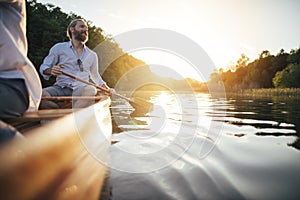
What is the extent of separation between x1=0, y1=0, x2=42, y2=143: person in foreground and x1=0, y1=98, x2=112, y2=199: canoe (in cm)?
12

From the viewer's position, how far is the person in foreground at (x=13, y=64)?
139 centimetres

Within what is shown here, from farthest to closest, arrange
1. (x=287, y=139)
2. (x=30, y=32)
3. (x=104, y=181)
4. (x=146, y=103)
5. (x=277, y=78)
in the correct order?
(x=277, y=78) → (x=30, y=32) → (x=146, y=103) → (x=287, y=139) → (x=104, y=181)

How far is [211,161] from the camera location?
309 centimetres

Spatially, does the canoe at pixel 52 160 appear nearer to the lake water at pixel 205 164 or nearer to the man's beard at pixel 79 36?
the lake water at pixel 205 164

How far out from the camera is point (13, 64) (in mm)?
1432

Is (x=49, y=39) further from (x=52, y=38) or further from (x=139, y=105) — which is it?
(x=139, y=105)

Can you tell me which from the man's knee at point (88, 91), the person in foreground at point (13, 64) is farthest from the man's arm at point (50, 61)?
the person in foreground at point (13, 64)

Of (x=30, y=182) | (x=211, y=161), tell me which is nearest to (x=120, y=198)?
(x=30, y=182)

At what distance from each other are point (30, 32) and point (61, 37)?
10.2 feet

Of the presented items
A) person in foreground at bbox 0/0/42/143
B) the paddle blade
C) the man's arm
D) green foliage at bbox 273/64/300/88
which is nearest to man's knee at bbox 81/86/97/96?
the man's arm

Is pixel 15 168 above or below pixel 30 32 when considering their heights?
below

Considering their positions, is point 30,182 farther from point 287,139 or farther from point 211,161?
point 287,139

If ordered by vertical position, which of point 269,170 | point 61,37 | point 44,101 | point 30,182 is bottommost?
point 269,170

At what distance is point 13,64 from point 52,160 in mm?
614
